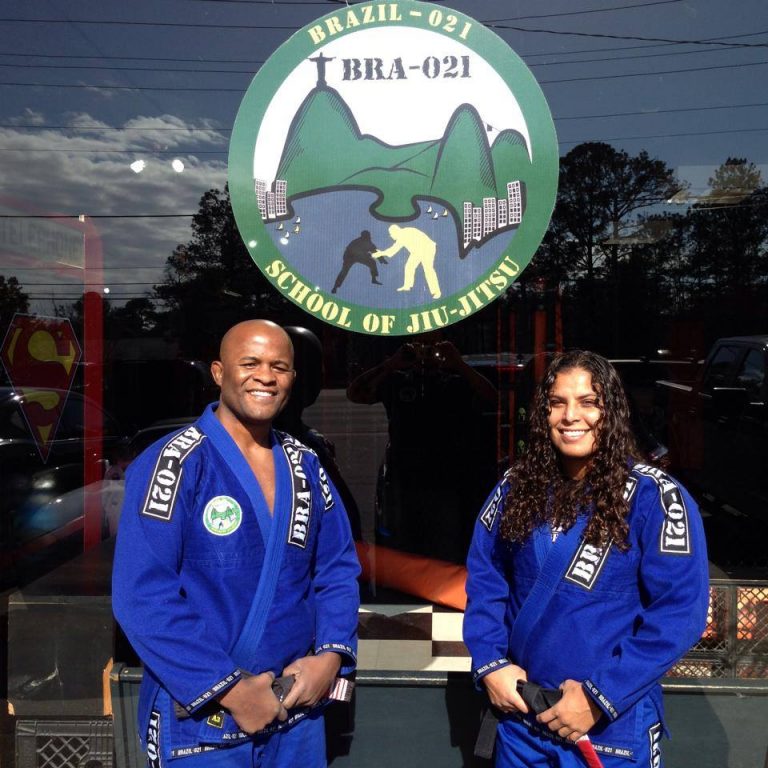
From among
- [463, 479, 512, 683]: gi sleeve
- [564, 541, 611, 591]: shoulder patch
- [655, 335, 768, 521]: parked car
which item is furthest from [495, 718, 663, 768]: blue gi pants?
[655, 335, 768, 521]: parked car

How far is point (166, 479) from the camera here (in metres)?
1.81

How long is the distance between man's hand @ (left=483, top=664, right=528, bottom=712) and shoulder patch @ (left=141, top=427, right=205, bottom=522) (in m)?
0.84

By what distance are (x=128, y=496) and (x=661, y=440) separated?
6.26 ft

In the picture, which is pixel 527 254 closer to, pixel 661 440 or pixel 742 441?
pixel 661 440

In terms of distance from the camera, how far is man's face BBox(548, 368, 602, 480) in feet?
6.05

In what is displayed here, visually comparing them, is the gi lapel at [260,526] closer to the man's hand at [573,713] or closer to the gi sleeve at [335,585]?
the gi sleeve at [335,585]

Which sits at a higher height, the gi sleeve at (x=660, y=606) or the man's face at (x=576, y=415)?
the man's face at (x=576, y=415)

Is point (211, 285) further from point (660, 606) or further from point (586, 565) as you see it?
point (660, 606)

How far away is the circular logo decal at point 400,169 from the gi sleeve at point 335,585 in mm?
870

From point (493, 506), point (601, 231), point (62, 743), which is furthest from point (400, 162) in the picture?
point (62, 743)

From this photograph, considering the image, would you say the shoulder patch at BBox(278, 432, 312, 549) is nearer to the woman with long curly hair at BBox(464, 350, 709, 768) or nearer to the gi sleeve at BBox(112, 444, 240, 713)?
the gi sleeve at BBox(112, 444, 240, 713)

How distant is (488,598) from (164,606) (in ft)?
2.51

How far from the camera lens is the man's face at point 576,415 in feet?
6.05

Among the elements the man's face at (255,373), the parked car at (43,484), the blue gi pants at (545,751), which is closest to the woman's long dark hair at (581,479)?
the blue gi pants at (545,751)
